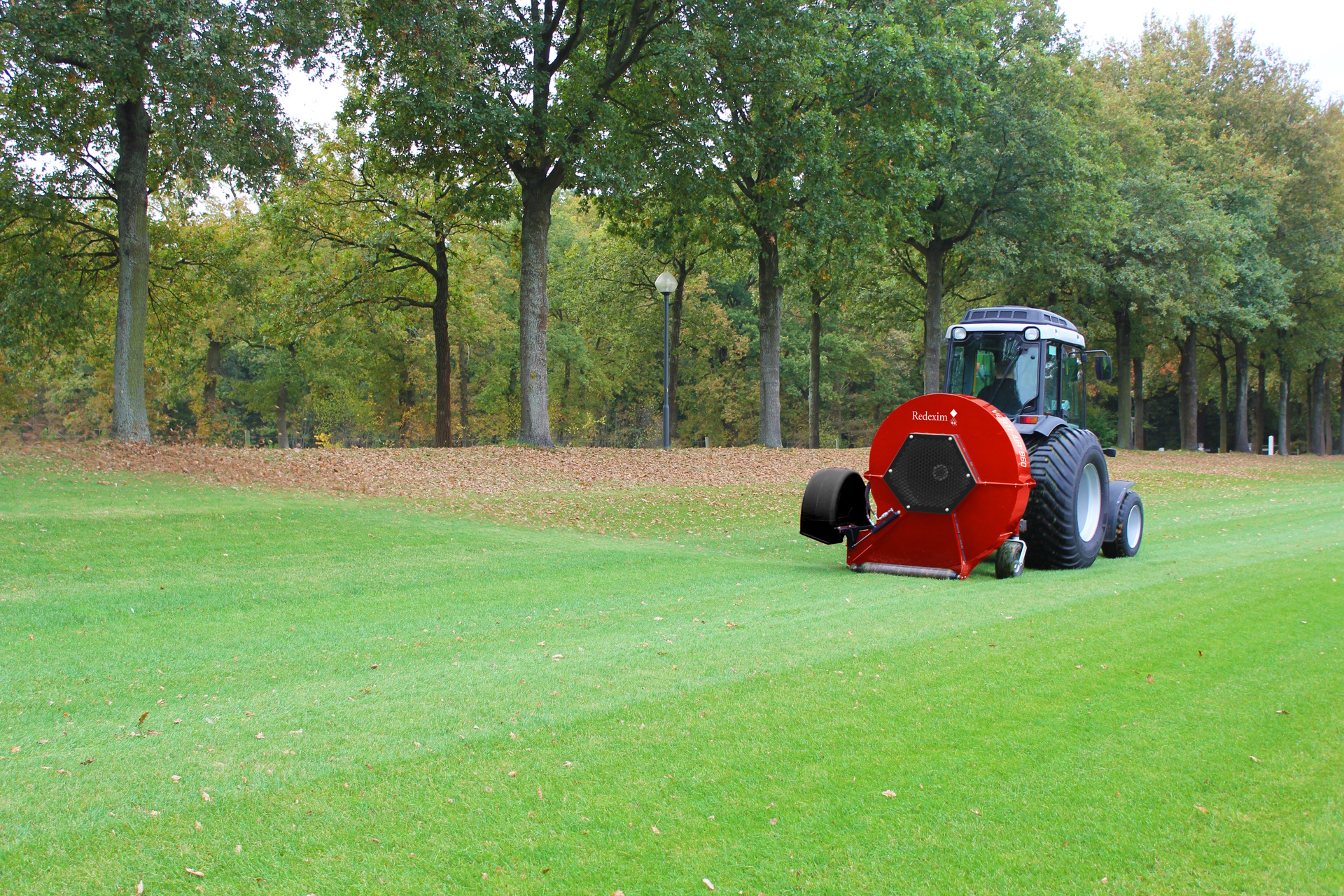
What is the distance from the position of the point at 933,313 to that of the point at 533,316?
15066mm

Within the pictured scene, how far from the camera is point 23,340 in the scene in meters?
23.3

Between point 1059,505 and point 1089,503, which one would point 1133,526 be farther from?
point 1059,505

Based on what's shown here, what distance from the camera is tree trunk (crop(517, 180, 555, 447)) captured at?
2230cm

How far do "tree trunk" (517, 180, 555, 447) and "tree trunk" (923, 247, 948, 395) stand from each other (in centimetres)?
1436

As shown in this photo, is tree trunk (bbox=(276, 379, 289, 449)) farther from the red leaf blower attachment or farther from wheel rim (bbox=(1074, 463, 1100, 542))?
wheel rim (bbox=(1074, 463, 1100, 542))

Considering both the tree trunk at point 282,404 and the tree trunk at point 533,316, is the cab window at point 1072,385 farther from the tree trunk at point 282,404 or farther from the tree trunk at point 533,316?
the tree trunk at point 282,404

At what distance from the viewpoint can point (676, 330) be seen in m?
41.3

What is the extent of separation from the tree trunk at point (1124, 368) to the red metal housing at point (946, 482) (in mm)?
27808

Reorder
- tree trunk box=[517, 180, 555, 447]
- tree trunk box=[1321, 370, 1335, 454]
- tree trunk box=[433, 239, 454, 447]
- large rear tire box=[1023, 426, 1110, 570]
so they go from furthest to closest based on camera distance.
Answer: tree trunk box=[1321, 370, 1335, 454] < tree trunk box=[433, 239, 454, 447] < tree trunk box=[517, 180, 555, 447] < large rear tire box=[1023, 426, 1110, 570]

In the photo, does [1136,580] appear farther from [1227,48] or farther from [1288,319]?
[1227,48]

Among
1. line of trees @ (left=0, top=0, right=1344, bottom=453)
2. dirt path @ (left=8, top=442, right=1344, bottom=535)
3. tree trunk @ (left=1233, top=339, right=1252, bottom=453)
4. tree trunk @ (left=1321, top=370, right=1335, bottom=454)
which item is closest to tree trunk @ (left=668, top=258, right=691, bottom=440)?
line of trees @ (left=0, top=0, right=1344, bottom=453)

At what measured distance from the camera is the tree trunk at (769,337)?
27.8 metres

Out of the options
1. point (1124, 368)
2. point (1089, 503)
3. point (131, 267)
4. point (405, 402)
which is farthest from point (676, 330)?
point (1089, 503)

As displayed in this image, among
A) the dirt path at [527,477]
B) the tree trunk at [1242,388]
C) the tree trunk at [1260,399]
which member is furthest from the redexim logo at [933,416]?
the tree trunk at [1260,399]
